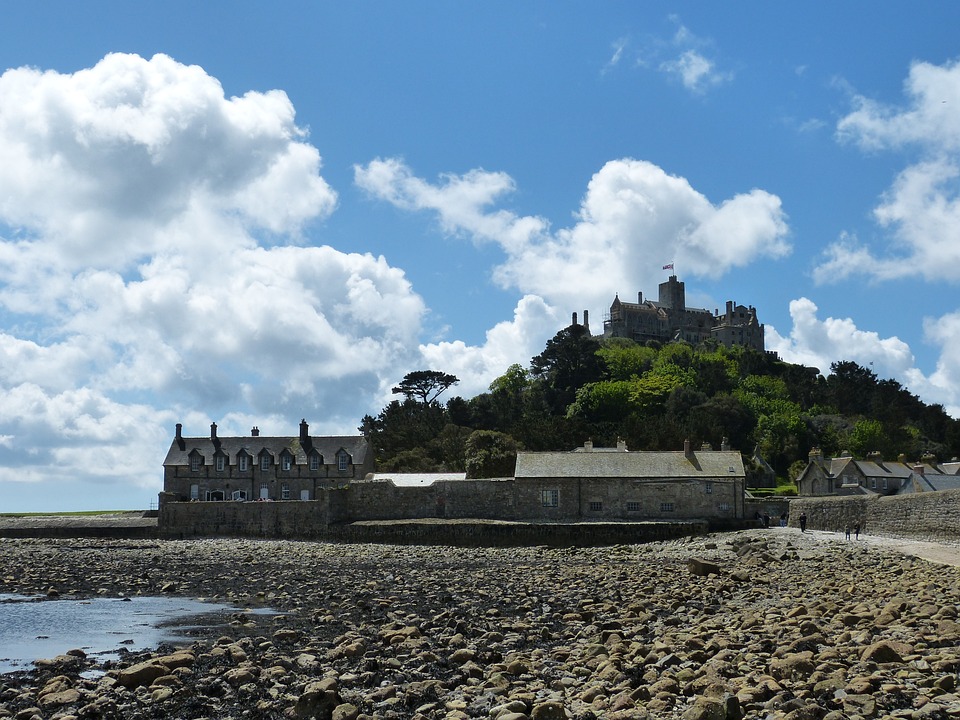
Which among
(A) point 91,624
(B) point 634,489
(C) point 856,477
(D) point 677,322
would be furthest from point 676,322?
(A) point 91,624

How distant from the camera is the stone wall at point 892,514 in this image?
95.3ft

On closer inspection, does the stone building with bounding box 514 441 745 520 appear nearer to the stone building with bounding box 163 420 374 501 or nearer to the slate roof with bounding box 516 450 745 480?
the slate roof with bounding box 516 450 745 480

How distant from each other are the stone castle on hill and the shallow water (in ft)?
376

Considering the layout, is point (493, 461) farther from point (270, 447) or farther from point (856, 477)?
point (856, 477)

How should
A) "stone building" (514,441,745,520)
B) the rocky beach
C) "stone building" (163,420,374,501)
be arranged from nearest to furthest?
the rocky beach
"stone building" (514,441,745,520)
"stone building" (163,420,374,501)

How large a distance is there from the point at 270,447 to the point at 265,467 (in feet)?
4.47

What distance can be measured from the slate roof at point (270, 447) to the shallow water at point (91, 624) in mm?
35632

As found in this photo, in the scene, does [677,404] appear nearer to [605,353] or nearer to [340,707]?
[605,353]

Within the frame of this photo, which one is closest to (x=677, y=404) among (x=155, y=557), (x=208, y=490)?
(x=208, y=490)

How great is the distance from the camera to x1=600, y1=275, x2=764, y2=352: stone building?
13775cm

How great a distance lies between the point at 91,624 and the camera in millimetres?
19859

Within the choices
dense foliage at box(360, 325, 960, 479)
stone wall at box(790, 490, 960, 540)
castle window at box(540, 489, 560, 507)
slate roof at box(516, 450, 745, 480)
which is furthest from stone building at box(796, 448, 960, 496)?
castle window at box(540, 489, 560, 507)

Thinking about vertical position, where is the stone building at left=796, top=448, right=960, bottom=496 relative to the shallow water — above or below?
above

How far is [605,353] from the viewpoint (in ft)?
349
